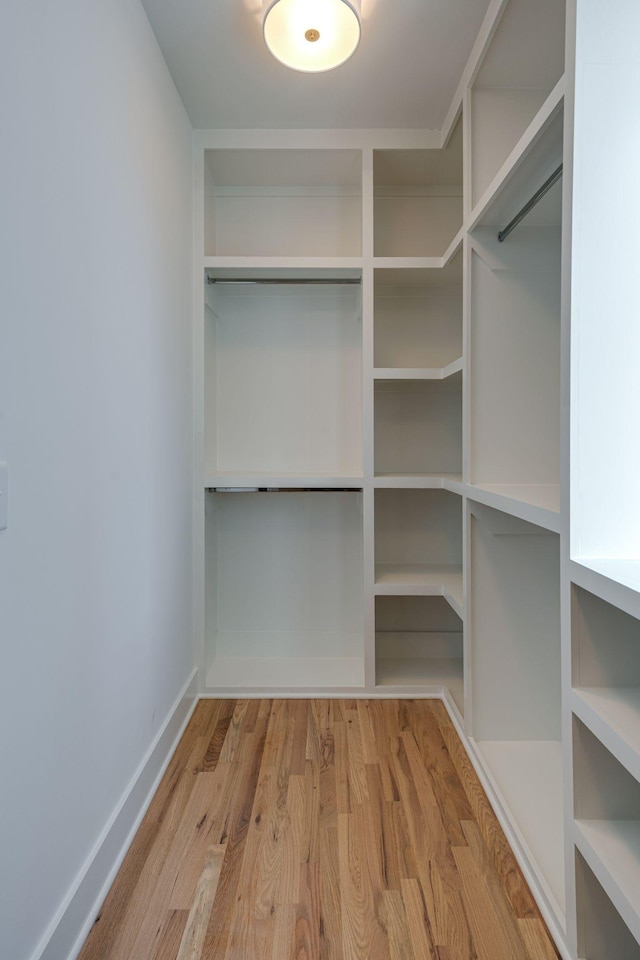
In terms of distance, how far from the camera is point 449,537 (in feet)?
9.45

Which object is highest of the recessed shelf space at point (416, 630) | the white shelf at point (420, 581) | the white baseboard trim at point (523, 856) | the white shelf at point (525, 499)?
the white shelf at point (525, 499)

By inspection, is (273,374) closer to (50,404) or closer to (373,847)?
(50,404)

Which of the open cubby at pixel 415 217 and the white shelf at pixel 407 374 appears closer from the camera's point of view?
the white shelf at pixel 407 374

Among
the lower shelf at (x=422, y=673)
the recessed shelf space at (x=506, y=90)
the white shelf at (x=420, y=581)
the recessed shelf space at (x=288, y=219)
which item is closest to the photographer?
the recessed shelf space at (x=506, y=90)

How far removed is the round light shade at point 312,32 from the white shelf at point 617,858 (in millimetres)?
2161

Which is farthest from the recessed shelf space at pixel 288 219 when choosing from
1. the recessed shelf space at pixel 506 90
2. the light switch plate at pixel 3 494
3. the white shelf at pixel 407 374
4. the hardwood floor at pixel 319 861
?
the hardwood floor at pixel 319 861

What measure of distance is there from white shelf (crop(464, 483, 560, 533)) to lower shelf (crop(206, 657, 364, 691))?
3.70 ft

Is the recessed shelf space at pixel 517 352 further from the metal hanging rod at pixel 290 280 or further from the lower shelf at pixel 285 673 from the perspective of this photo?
the lower shelf at pixel 285 673

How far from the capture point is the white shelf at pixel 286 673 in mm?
2520

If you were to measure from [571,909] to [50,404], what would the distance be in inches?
59.8

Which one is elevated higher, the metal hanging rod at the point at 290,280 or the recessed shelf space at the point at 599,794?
the metal hanging rod at the point at 290,280

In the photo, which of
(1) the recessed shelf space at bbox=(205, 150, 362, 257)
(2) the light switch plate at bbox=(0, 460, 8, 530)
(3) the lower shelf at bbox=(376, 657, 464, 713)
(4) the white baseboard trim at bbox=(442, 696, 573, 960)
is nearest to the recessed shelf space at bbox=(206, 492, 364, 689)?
(3) the lower shelf at bbox=(376, 657, 464, 713)

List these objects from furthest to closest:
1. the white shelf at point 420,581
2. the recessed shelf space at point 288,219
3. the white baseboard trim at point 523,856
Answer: the recessed shelf space at point 288,219 < the white shelf at point 420,581 < the white baseboard trim at point 523,856

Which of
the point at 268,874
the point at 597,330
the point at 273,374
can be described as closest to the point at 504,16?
the point at 597,330
